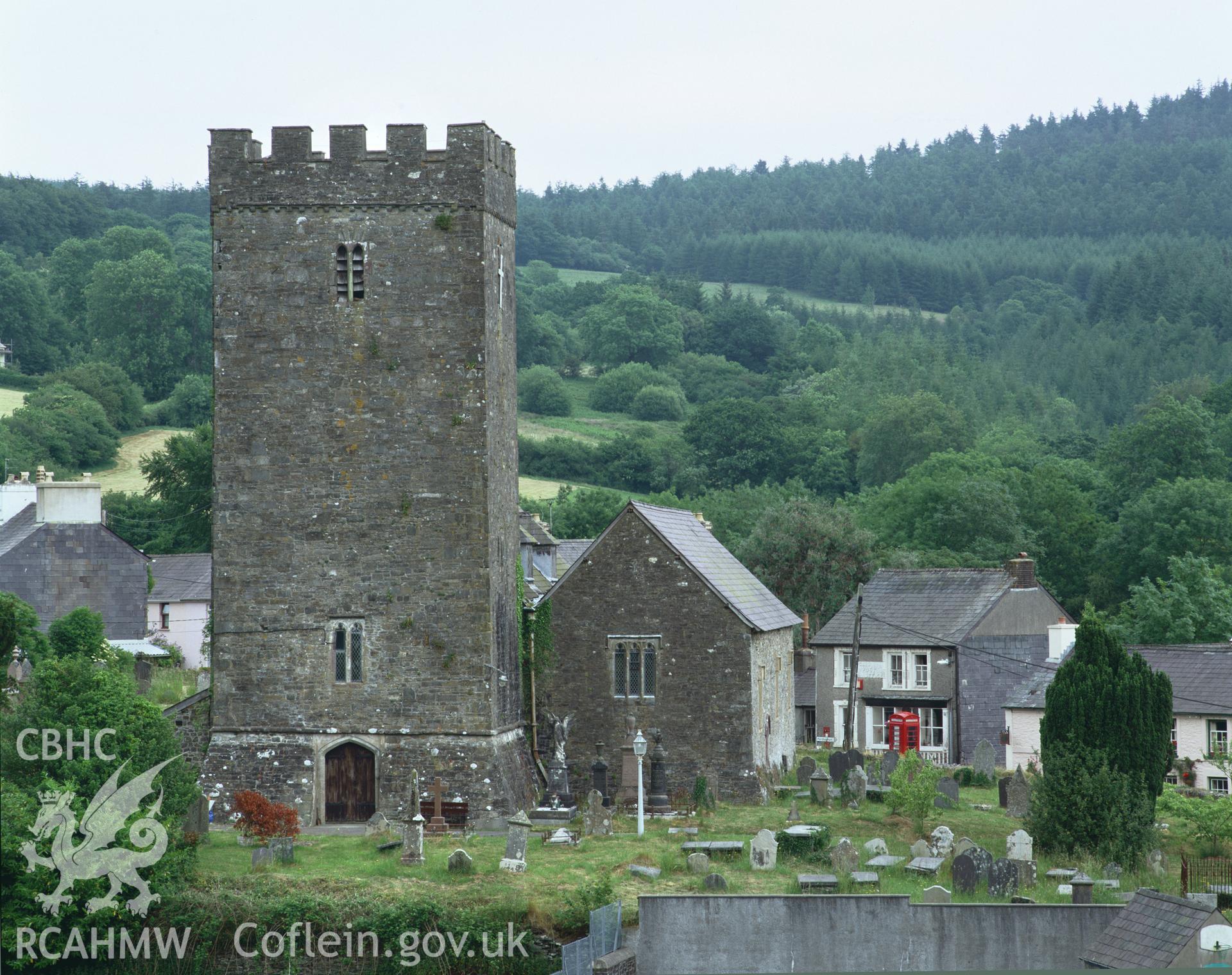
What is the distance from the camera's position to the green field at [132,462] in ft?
280

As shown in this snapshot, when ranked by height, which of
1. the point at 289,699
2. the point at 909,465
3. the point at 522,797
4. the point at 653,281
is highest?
the point at 653,281

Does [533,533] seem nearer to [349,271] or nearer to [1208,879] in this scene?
[349,271]

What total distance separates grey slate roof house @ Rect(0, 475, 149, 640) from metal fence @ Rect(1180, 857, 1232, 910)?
3481 cm

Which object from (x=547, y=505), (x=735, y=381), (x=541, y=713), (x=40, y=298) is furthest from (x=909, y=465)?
(x=541, y=713)

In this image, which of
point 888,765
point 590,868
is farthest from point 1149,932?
point 888,765

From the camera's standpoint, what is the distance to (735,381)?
5477 inches

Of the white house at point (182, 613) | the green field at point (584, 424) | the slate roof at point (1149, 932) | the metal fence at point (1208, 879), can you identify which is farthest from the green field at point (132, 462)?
the slate roof at point (1149, 932)

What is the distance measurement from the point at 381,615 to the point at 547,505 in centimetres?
5647

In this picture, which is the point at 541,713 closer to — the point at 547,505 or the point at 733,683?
the point at 733,683

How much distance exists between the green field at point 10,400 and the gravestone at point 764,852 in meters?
75.3

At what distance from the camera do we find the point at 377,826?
31.5 m

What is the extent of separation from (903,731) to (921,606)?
4.25m

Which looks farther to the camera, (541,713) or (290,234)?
(541,713)

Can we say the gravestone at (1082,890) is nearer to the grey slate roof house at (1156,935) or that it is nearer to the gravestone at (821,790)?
the grey slate roof house at (1156,935)
